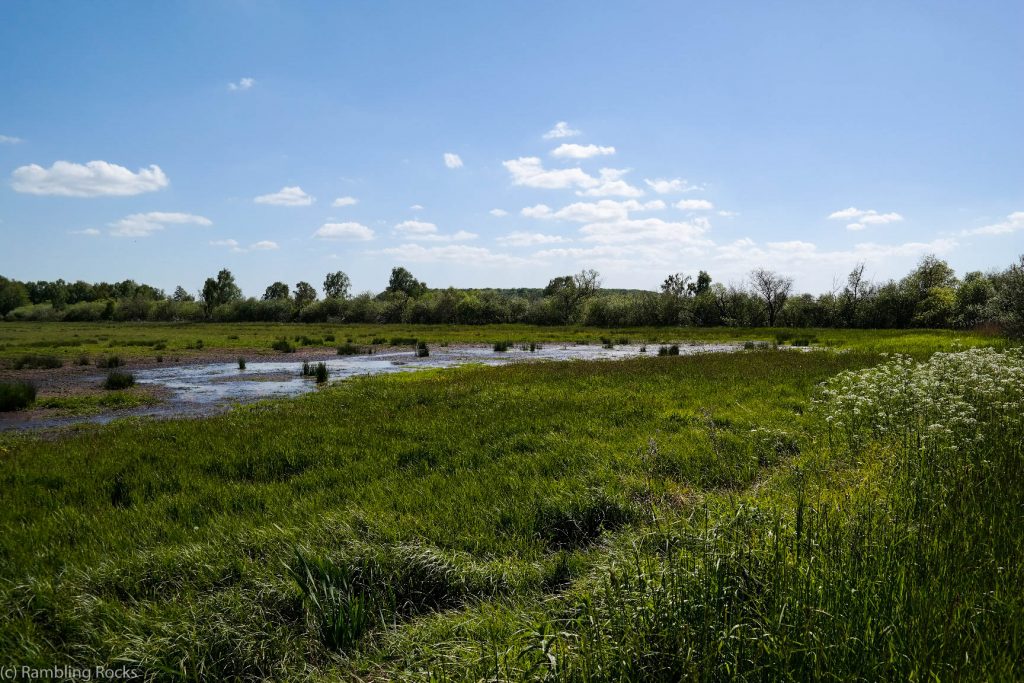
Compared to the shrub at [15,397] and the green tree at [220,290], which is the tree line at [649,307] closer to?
the green tree at [220,290]

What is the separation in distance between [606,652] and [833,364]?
23.5 metres

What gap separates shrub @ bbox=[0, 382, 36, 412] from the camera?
18.0 meters

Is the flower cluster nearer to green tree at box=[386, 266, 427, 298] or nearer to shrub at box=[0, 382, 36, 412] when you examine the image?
shrub at box=[0, 382, 36, 412]

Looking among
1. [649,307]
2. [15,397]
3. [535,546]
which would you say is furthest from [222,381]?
[649,307]

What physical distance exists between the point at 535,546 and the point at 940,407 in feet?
23.3

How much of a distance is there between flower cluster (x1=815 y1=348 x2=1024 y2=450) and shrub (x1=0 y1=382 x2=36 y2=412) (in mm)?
25056

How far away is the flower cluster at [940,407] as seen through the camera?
7504mm

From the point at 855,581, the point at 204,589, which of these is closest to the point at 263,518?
the point at 204,589

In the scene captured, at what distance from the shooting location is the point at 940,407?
8.28 meters

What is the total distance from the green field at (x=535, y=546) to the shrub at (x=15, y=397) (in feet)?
20.5

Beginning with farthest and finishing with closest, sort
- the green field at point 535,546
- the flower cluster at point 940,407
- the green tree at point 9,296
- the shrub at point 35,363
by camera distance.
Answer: the green tree at point 9,296, the shrub at point 35,363, the flower cluster at point 940,407, the green field at point 535,546

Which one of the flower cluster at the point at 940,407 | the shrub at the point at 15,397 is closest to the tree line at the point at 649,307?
the flower cluster at the point at 940,407

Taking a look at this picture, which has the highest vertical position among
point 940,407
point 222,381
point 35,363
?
point 940,407

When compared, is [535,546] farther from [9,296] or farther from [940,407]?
[9,296]
